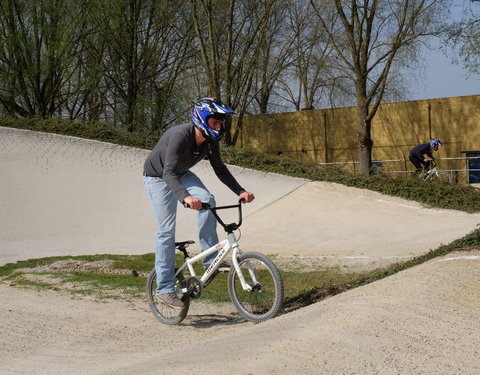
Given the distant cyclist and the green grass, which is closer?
the green grass

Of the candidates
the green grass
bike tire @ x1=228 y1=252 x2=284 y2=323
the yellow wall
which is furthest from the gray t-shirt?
the yellow wall

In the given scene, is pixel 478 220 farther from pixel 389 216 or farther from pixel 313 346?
pixel 313 346

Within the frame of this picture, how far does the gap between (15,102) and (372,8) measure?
14.6 metres

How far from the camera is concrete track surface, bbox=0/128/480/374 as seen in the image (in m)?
4.46

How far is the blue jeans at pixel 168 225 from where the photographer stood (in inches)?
262

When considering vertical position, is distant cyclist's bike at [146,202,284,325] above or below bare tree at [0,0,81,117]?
below

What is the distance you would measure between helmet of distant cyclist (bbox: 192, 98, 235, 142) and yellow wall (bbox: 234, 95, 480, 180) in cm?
2294

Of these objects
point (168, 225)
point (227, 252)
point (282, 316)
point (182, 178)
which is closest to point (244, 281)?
point (227, 252)

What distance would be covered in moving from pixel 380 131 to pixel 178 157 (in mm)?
25280

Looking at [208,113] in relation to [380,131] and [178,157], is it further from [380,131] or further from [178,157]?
[380,131]

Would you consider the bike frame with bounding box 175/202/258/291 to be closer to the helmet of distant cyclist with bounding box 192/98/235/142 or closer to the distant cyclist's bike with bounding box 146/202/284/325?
the distant cyclist's bike with bounding box 146/202/284/325

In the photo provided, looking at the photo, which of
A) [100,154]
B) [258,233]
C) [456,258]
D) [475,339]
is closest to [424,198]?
[258,233]

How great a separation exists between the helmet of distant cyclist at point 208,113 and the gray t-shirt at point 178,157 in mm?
139

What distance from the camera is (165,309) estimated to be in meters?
7.23
